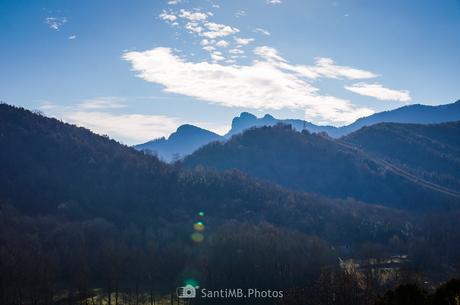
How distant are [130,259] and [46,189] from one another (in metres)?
86.6

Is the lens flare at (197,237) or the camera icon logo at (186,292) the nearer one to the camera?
the camera icon logo at (186,292)

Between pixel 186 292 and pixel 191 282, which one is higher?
pixel 191 282

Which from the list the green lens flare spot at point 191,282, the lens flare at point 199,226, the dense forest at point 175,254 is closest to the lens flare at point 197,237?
the dense forest at point 175,254

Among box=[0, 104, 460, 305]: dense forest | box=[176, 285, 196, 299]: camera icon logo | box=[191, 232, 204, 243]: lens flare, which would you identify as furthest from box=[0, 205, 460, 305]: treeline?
box=[176, 285, 196, 299]: camera icon logo

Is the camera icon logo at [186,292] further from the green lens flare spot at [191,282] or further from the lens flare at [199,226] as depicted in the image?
the lens flare at [199,226]

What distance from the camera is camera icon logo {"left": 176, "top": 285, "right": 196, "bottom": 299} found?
377 feet

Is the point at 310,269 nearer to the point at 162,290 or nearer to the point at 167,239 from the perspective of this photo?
the point at 162,290

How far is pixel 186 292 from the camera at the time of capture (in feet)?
385

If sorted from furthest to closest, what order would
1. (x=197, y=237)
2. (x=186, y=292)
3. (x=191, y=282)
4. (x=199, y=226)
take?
1. (x=199, y=226)
2. (x=197, y=237)
3. (x=191, y=282)
4. (x=186, y=292)

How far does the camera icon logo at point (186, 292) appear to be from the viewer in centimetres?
11490

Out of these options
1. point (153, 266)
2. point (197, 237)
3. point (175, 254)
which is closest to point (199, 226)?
point (197, 237)

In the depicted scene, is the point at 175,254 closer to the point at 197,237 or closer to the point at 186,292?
the point at 186,292

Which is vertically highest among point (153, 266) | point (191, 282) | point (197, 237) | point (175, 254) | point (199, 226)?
point (199, 226)

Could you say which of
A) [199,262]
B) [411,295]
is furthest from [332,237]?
[411,295]
